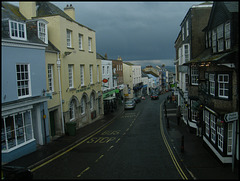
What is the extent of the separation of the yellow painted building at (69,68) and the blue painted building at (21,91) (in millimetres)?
1908

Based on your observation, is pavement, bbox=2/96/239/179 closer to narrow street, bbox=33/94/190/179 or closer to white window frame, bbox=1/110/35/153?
narrow street, bbox=33/94/190/179

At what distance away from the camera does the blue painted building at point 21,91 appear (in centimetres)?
1148

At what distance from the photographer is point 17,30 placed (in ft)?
40.9

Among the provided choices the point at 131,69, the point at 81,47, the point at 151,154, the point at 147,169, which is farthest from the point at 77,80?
the point at 131,69

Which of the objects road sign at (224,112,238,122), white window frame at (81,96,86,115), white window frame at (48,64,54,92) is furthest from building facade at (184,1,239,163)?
white window frame at (81,96,86,115)

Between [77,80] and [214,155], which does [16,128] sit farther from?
[214,155]

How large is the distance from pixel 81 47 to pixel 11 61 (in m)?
11.9

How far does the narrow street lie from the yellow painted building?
166 inches

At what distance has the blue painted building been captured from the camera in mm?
11477

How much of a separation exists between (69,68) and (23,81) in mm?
7702

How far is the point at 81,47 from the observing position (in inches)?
913

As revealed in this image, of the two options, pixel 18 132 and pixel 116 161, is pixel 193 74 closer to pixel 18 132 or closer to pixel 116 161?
pixel 116 161

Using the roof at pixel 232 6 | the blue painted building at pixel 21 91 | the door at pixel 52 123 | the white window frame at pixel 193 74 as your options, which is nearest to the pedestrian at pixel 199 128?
the white window frame at pixel 193 74

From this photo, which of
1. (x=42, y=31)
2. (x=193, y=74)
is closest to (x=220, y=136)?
(x=193, y=74)
